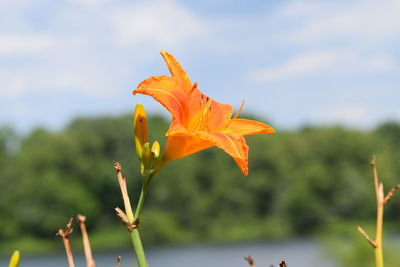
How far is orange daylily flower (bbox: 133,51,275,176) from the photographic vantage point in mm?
1502

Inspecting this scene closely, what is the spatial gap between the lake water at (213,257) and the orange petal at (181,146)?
38.0 meters

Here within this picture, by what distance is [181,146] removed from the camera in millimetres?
1628

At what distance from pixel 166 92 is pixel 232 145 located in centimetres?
24

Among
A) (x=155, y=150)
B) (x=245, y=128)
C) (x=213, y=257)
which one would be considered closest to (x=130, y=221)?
(x=155, y=150)

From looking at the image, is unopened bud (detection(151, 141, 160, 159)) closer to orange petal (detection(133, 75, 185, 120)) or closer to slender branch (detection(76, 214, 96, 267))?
orange petal (detection(133, 75, 185, 120))

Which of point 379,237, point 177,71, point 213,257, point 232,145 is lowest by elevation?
point 379,237

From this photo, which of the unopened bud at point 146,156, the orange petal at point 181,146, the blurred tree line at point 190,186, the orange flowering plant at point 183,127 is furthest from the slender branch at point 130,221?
the blurred tree line at point 190,186

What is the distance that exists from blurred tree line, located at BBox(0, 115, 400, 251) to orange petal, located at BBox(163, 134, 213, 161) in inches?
A: 2472

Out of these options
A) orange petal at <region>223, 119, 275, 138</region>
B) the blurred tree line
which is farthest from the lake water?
orange petal at <region>223, 119, 275, 138</region>

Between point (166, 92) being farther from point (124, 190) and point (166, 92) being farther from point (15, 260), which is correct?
point (15, 260)

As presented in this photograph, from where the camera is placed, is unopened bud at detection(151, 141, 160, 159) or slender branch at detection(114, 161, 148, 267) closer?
slender branch at detection(114, 161, 148, 267)

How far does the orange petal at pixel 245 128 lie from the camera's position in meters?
1.63

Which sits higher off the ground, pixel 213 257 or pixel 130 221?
pixel 213 257

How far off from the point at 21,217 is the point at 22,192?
3133mm
